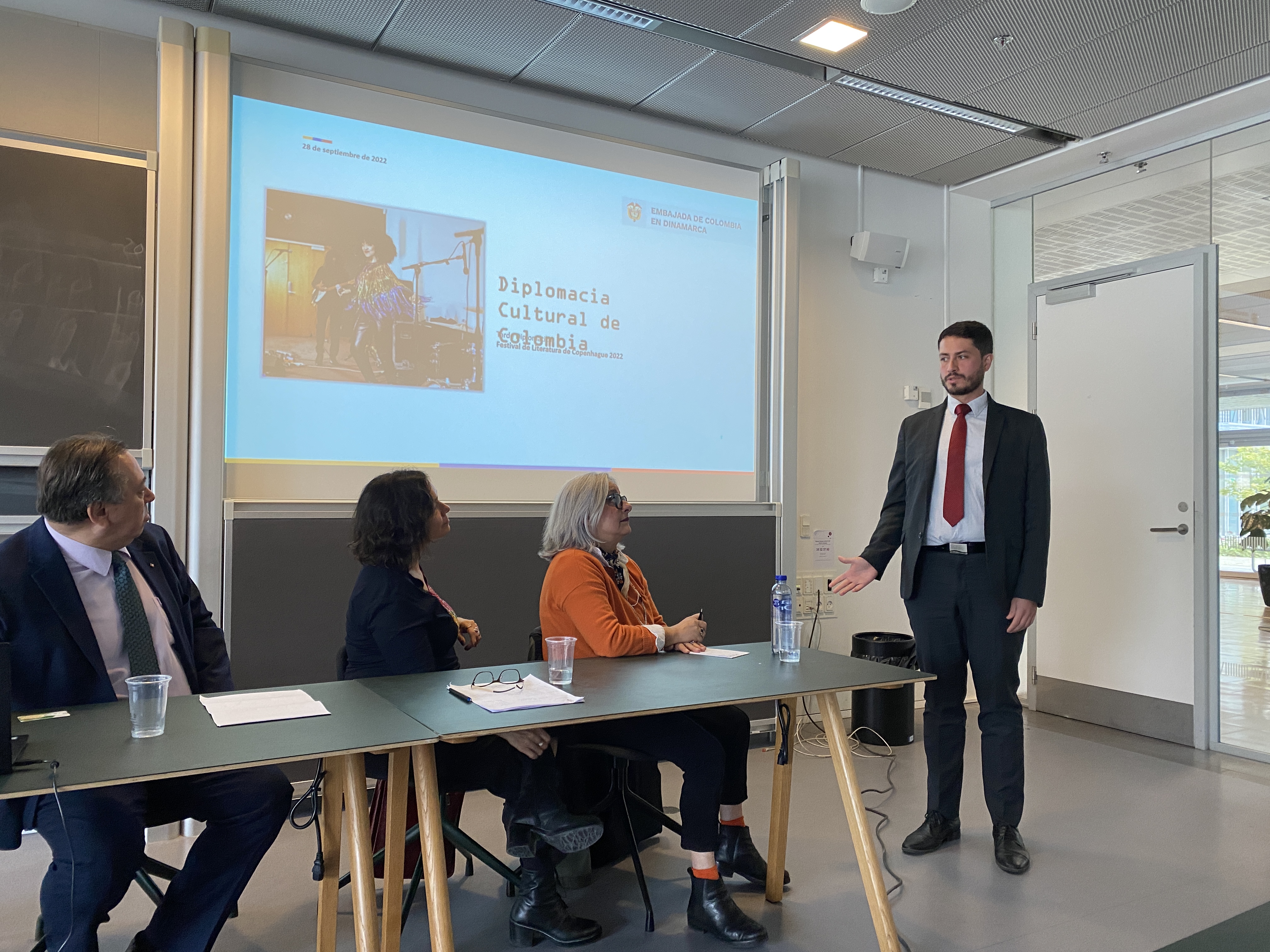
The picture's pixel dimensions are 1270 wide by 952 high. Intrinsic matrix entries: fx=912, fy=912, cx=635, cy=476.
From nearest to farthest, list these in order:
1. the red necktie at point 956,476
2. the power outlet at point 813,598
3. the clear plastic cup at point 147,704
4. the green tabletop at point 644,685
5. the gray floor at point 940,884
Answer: the clear plastic cup at point 147,704 → the green tabletop at point 644,685 → the gray floor at point 940,884 → the red necktie at point 956,476 → the power outlet at point 813,598

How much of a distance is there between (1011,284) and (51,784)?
5.28 m

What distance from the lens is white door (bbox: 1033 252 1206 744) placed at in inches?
173

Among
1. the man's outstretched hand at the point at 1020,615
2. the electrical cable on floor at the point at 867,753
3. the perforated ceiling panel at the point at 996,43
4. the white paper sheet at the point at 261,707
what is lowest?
the electrical cable on floor at the point at 867,753

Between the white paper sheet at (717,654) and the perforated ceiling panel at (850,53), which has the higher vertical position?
the perforated ceiling panel at (850,53)

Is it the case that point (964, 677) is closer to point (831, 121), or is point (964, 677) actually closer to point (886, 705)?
point (886, 705)

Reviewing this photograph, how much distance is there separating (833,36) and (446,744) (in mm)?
3000

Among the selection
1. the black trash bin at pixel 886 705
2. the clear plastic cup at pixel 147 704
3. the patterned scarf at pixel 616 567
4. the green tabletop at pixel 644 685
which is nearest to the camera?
the clear plastic cup at pixel 147 704

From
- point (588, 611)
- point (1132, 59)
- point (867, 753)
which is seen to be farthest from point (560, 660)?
point (1132, 59)

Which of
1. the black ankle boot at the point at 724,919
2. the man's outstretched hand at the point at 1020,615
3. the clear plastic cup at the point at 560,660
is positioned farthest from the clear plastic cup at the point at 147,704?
the man's outstretched hand at the point at 1020,615

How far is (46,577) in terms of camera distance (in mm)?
1856

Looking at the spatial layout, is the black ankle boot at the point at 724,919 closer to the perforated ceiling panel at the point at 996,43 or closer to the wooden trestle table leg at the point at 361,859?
the wooden trestle table leg at the point at 361,859

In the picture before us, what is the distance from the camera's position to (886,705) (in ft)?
14.0

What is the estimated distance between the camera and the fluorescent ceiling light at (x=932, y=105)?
399 cm

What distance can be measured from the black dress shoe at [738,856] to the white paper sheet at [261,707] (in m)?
1.27
